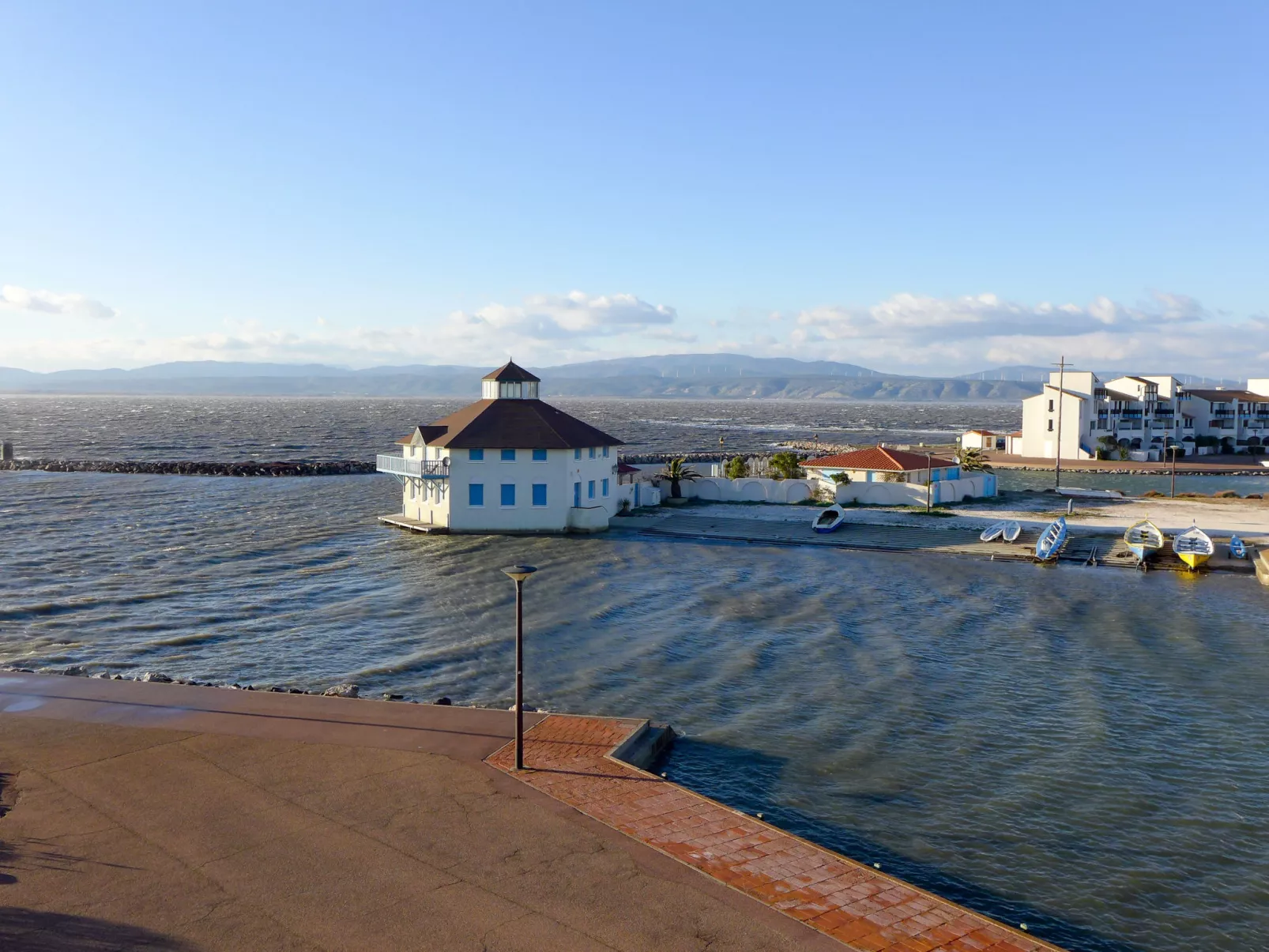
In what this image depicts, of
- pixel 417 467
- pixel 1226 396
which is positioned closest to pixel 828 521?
pixel 417 467

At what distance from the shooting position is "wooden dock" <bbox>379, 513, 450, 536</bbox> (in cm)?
4825

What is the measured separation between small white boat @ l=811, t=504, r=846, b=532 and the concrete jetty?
32.9 metres

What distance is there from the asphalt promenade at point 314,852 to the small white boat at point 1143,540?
3469cm

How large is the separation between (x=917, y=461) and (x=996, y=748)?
43.2 m

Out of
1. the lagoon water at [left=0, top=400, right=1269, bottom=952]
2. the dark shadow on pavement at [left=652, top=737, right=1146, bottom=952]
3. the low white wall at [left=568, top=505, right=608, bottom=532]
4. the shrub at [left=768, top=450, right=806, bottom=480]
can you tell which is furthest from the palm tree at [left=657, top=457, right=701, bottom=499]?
the dark shadow on pavement at [left=652, top=737, right=1146, bottom=952]

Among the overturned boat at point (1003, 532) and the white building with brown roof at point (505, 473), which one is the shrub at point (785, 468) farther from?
the white building with brown roof at point (505, 473)

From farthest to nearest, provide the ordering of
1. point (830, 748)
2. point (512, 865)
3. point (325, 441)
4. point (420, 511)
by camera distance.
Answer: point (325, 441) → point (420, 511) → point (830, 748) → point (512, 865)

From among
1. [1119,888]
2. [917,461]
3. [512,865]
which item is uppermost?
[917,461]

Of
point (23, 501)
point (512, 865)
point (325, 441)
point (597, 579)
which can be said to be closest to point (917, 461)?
point (597, 579)

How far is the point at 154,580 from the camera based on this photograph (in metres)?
38.7

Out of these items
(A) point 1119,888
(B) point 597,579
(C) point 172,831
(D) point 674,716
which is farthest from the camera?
(B) point 597,579

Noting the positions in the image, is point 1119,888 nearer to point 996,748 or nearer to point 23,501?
point 996,748

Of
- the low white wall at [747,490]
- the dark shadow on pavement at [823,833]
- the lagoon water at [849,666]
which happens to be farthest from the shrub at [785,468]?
the dark shadow on pavement at [823,833]

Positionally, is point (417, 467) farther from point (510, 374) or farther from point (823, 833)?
point (823, 833)
